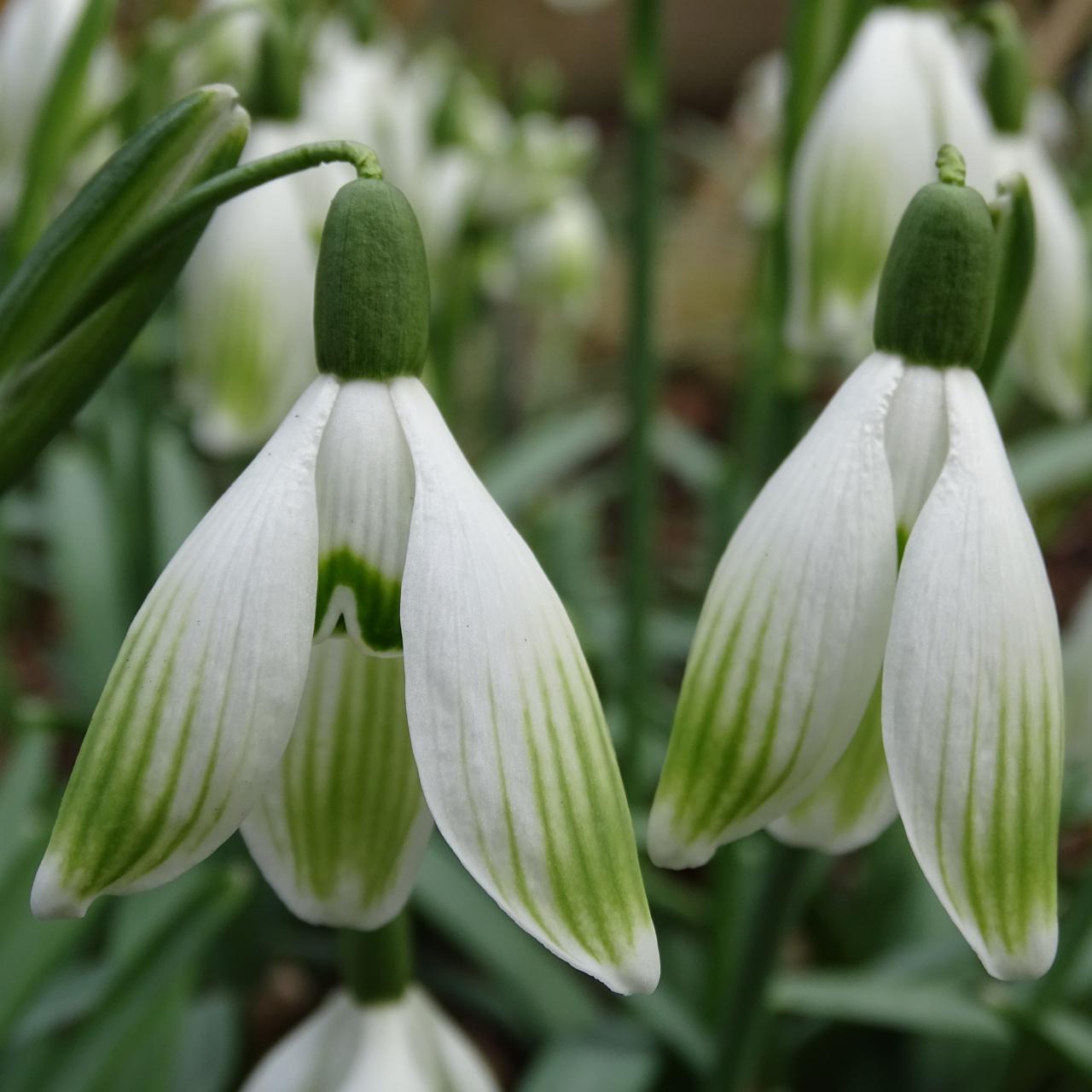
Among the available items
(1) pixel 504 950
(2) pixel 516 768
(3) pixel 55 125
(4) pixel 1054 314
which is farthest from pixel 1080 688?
(3) pixel 55 125

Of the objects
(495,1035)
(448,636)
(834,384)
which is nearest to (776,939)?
(448,636)

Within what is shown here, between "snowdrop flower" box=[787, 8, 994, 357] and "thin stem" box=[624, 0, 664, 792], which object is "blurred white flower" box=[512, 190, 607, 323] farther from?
"snowdrop flower" box=[787, 8, 994, 357]

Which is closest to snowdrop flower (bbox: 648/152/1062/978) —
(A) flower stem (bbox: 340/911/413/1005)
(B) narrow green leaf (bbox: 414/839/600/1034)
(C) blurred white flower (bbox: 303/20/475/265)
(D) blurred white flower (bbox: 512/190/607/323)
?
(A) flower stem (bbox: 340/911/413/1005)

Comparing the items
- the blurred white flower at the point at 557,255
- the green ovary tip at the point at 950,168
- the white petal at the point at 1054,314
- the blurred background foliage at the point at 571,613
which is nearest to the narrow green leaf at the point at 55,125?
the blurred background foliage at the point at 571,613

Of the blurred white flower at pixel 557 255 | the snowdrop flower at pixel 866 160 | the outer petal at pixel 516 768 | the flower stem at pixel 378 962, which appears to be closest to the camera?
the outer petal at pixel 516 768

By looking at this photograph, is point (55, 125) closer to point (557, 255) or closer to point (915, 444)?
point (915, 444)

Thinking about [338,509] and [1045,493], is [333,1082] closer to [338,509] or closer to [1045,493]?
[338,509]

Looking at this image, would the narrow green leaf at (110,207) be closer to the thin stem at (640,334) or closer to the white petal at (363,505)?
the white petal at (363,505)
